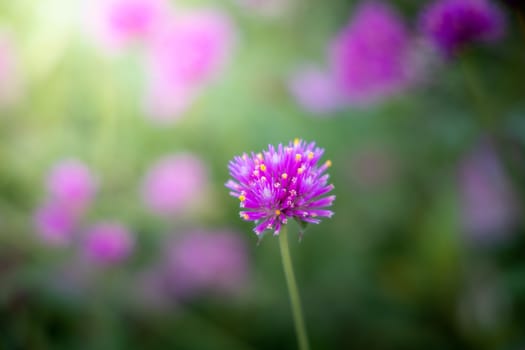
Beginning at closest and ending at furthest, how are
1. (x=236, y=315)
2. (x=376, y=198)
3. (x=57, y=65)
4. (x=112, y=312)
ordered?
1. (x=112, y=312)
2. (x=236, y=315)
3. (x=376, y=198)
4. (x=57, y=65)

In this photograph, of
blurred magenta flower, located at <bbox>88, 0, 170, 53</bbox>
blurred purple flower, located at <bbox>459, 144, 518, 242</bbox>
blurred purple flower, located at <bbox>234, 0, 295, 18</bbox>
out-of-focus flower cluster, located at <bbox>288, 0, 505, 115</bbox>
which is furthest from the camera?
blurred purple flower, located at <bbox>234, 0, 295, 18</bbox>

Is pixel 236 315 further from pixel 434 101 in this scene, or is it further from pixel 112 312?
pixel 434 101

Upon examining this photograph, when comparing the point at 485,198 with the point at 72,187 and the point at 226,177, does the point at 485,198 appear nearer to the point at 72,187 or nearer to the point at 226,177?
the point at 226,177

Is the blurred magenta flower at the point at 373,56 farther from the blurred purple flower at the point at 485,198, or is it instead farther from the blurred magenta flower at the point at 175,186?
the blurred magenta flower at the point at 175,186

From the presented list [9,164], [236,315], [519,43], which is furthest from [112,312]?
[519,43]

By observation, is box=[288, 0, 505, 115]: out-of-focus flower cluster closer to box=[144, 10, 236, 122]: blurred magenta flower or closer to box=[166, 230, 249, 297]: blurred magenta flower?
box=[144, 10, 236, 122]: blurred magenta flower

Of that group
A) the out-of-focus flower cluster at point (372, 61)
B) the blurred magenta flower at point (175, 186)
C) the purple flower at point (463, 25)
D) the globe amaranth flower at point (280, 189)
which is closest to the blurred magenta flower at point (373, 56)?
the out-of-focus flower cluster at point (372, 61)

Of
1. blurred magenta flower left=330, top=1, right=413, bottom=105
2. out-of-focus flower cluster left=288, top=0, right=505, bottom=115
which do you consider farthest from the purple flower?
blurred magenta flower left=330, top=1, right=413, bottom=105
